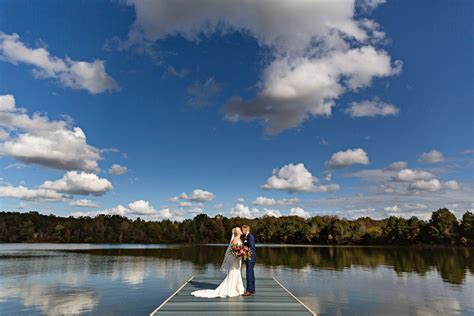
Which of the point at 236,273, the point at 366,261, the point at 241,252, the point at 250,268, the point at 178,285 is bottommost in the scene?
the point at 366,261

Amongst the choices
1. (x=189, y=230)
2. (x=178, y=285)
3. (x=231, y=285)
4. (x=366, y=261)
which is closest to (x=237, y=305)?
(x=231, y=285)

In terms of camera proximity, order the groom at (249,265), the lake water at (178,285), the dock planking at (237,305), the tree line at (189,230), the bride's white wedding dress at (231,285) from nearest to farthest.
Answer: the dock planking at (237,305), the bride's white wedding dress at (231,285), the groom at (249,265), the lake water at (178,285), the tree line at (189,230)

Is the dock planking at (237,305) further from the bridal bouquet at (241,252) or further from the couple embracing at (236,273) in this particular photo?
the bridal bouquet at (241,252)

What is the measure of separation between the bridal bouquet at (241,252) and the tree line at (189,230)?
9209 centimetres

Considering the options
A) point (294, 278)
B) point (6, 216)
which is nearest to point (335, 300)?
point (294, 278)

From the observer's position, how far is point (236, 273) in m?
14.4

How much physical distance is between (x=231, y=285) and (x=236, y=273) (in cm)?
48

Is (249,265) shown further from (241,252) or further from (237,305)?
(237,305)

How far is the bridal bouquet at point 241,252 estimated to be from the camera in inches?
566

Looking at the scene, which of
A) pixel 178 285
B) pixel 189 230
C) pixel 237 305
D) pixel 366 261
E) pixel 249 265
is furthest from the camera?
pixel 189 230

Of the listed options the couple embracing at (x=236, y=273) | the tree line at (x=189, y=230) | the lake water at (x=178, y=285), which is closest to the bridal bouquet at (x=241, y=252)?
the couple embracing at (x=236, y=273)

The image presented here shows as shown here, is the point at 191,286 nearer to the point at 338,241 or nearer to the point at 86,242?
the point at 338,241

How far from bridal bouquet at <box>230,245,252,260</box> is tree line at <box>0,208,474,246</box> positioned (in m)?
92.1

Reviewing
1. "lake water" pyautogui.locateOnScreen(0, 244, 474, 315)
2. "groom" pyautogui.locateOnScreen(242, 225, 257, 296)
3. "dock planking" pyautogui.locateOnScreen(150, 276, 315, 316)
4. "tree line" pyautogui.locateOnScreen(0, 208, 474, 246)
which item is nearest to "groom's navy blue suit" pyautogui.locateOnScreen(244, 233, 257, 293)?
"groom" pyautogui.locateOnScreen(242, 225, 257, 296)
